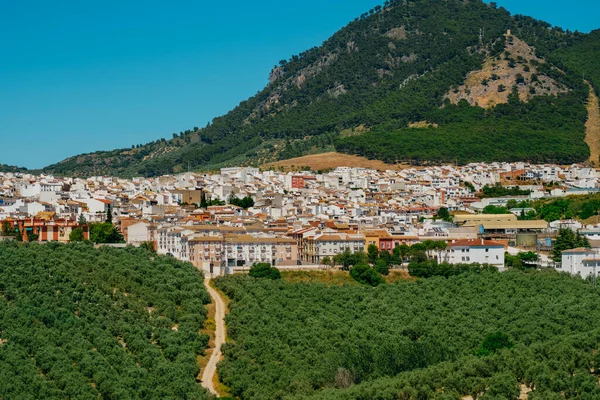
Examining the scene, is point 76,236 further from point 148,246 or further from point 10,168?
point 10,168

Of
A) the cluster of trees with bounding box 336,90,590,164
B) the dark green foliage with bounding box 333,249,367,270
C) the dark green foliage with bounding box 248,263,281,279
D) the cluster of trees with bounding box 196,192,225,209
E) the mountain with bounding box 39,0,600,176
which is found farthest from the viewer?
the mountain with bounding box 39,0,600,176

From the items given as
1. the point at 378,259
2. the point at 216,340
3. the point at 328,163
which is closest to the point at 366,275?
the point at 378,259

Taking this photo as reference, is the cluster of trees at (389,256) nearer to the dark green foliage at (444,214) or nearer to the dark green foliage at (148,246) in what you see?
the dark green foliage at (148,246)

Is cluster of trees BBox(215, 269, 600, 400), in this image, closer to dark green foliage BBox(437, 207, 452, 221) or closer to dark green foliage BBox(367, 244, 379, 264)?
dark green foliage BBox(367, 244, 379, 264)

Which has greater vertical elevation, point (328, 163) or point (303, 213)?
point (328, 163)

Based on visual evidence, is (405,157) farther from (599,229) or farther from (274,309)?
(274,309)

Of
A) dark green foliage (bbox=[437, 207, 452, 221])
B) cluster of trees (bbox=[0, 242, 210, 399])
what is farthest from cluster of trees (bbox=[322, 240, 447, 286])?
dark green foliage (bbox=[437, 207, 452, 221])
